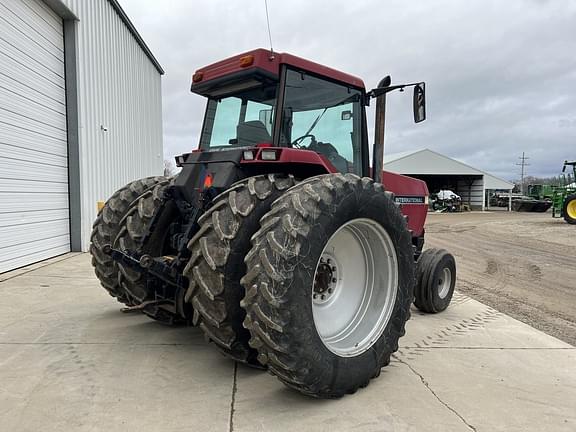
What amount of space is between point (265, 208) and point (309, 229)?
0.44 metres

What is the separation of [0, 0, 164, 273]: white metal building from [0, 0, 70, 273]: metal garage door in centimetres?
2

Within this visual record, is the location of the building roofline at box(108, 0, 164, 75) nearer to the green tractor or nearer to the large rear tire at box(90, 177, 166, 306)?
the large rear tire at box(90, 177, 166, 306)

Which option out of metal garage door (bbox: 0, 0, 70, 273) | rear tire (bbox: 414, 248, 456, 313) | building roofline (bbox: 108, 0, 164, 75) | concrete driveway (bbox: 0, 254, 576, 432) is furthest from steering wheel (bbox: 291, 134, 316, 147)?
building roofline (bbox: 108, 0, 164, 75)

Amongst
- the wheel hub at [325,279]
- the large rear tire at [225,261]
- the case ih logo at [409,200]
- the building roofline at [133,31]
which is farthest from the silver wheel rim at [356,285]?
the building roofline at [133,31]

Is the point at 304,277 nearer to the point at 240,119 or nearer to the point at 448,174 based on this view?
the point at 240,119

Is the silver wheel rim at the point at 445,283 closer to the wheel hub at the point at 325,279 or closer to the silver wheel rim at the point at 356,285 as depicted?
the silver wheel rim at the point at 356,285

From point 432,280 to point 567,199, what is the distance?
20.4m

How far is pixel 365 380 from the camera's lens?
10.2 feet

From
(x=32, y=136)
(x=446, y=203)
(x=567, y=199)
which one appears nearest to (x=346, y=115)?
(x=32, y=136)

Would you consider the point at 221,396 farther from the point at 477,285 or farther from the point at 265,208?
the point at 477,285

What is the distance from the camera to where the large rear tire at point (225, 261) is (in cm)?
287

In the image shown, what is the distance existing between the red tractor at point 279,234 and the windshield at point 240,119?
0.01 m

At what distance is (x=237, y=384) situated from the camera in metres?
3.21

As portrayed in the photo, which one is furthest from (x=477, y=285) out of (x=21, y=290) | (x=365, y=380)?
(x=21, y=290)
